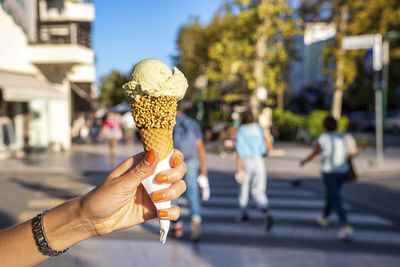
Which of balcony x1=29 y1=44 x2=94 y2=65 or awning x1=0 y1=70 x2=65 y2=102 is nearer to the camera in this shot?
awning x1=0 y1=70 x2=65 y2=102

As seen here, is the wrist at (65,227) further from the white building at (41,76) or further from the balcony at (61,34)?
the balcony at (61,34)

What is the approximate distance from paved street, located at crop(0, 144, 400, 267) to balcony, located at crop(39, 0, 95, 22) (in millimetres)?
10881

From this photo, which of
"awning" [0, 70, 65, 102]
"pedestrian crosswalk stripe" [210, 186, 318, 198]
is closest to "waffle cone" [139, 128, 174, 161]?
"pedestrian crosswalk stripe" [210, 186, 318, 198]

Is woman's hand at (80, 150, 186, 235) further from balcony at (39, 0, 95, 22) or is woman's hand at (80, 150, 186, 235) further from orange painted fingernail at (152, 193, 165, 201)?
balcony at (39, 0, 95, 22)

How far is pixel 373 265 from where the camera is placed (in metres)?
4.49

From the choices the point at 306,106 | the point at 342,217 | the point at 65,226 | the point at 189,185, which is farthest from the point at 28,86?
the point at 306,106

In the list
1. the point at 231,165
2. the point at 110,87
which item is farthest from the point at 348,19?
the point at 110,87

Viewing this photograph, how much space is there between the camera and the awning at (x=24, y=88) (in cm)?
1380

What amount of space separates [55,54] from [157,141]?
1735 cm

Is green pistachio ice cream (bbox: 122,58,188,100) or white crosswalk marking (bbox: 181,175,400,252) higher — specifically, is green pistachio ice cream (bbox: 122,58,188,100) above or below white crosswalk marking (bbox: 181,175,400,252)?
above

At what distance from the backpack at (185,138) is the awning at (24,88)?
1071 cm

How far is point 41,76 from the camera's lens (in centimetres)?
1781

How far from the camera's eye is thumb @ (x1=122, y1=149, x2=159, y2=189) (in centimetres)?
132

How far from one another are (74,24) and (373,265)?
A: 16.3m
